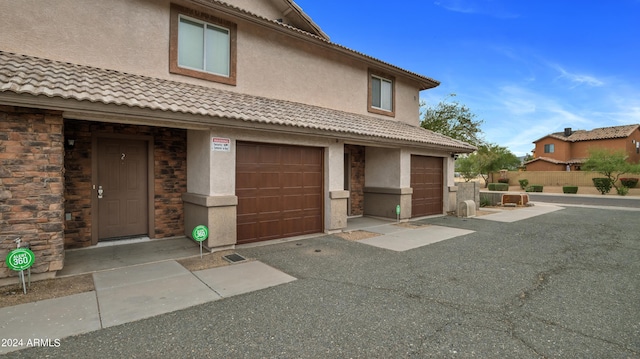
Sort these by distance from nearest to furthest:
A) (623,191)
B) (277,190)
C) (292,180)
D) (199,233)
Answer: (199,233) < (277,190) < (292,180) < (623,191)

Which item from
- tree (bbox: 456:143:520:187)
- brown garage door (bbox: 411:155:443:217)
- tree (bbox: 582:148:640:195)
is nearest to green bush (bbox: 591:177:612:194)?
tree (bbox: 582:148:640:195)

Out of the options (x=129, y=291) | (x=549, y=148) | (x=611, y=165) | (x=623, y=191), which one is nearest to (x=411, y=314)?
(x=129, y=291)

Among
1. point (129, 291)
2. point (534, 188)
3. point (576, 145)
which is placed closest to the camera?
point (129, 291)

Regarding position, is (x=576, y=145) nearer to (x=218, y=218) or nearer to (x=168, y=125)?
(x=218, y=218)

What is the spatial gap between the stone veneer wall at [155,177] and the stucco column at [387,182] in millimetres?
6939

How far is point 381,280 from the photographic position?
208 inches

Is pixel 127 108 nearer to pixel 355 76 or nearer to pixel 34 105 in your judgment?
pixel 34 105

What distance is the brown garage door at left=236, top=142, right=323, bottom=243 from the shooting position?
768 centimetres

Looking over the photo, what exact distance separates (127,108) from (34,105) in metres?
1.25

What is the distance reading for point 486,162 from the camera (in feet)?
130

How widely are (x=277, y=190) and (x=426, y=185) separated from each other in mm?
7132

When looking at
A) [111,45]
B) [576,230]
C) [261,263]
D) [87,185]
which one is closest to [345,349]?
[261,263]

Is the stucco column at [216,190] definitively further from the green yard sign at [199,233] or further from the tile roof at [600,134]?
the tile roof at [600,134]

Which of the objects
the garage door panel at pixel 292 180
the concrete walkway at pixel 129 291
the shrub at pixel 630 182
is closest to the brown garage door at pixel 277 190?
the garage door panel at pixel 292 180
